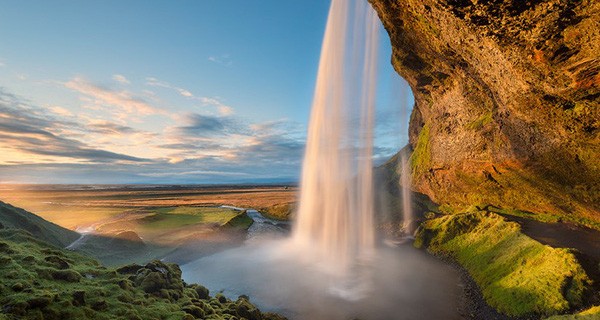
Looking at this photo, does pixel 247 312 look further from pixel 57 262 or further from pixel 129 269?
pixel 57 262

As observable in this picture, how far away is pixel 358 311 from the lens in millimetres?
16969

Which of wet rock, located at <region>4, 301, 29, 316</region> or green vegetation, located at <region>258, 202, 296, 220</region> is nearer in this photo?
wet rock, located at <region>4, 301, 29, 316</region>

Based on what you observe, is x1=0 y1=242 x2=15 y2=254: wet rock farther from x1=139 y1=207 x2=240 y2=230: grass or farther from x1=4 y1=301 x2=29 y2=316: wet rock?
x1=139 y1=207 x2=240 y2=230: grass

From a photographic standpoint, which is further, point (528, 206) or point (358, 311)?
point (528, 206)

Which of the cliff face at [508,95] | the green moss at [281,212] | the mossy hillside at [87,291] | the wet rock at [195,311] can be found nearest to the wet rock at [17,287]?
the mossy hillside at [87,291]

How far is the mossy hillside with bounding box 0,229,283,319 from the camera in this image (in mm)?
8500

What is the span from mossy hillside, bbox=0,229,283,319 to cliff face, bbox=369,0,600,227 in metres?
19.6

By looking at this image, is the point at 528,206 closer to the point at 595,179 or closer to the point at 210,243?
the point at 595,179

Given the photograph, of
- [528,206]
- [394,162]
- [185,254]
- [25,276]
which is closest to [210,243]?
[185,254]

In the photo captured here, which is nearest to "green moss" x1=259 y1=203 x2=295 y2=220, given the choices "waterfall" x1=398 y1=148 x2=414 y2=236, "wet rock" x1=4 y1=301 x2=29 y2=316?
"waterfall" x1=398 y1=148 x2=414 y2=236

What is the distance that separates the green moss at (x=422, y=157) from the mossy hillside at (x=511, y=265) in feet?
44.8

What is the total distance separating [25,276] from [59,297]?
1887 millimetres

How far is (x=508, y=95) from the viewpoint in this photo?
20766mm

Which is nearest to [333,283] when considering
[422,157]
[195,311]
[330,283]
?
[330,283]
